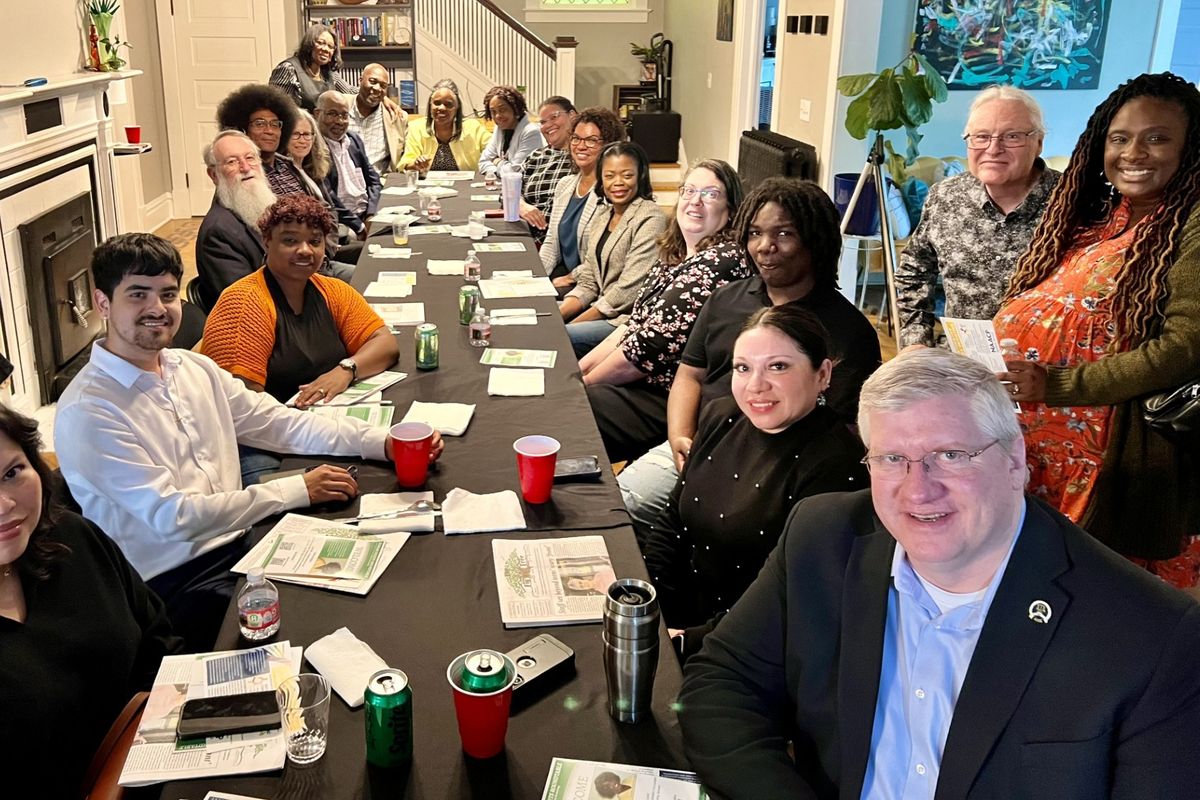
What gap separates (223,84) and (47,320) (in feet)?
15.6

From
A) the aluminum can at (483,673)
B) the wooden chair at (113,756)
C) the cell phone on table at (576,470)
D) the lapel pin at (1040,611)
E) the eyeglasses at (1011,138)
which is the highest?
the eyeglasses at (1011,138)

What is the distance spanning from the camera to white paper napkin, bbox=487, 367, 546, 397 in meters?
2.50

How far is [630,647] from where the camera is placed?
4.13ft

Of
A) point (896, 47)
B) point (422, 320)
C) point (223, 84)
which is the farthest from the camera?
point (223, 84)

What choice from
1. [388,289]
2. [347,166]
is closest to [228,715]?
[388,289]

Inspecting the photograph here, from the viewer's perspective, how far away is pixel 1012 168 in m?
2.49

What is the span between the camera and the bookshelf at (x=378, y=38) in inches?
368

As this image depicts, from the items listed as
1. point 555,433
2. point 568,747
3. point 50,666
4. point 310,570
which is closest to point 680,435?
point 555,433

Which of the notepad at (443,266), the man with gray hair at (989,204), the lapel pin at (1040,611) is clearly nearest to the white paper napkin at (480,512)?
the lapel pin at (1040,611)

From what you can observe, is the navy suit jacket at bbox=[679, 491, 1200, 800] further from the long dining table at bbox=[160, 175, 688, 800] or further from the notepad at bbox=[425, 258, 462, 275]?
the notepad at bbox=[425, 258, 462, 275]

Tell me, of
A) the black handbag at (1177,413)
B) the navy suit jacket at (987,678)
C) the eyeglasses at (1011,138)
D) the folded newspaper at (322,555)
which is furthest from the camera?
the eyeglasses at (1011,138)

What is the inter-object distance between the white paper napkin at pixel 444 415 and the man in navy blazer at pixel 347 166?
3191 mm

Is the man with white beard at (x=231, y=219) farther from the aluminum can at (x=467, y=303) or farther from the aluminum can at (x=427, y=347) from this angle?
the aluminum can at (x=427, y=347)

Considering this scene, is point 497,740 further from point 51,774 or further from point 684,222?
point 684,222
